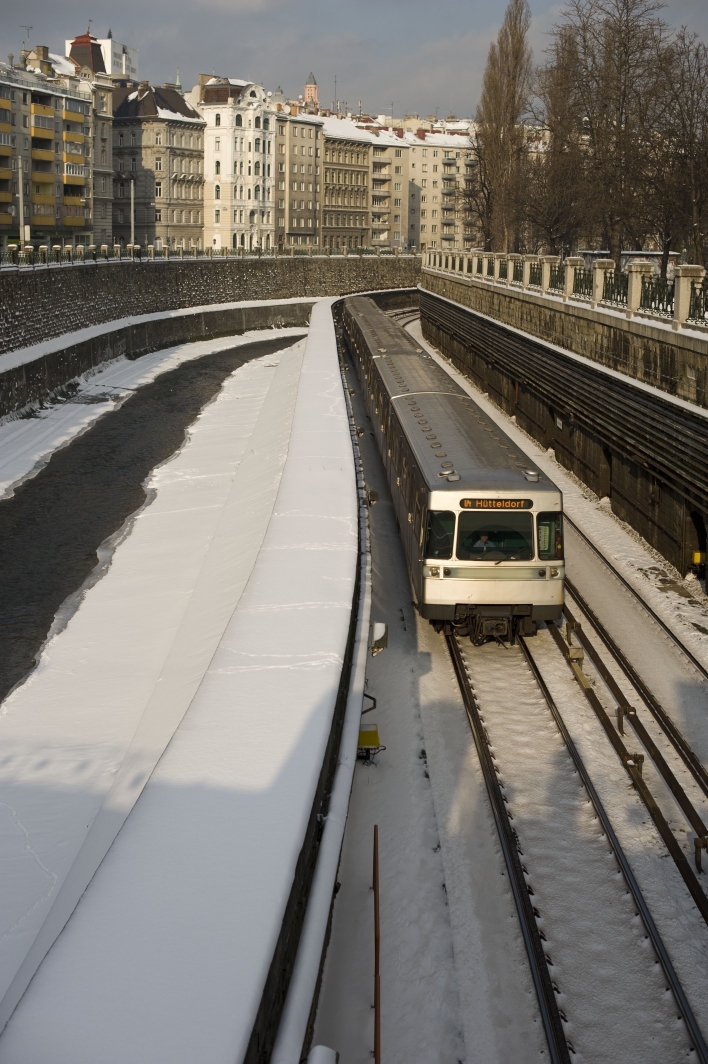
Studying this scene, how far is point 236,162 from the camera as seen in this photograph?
115000 mm

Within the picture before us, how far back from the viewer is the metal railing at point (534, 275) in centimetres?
3607

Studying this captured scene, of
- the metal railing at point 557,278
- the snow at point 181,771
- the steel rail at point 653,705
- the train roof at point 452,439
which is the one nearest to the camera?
the snow at point 181,771

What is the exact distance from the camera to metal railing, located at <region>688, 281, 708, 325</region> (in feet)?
64.6

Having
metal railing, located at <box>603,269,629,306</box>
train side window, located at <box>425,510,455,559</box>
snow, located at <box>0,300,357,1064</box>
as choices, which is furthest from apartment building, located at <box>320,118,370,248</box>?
train side window, located at <box>425,510,455,559</box>

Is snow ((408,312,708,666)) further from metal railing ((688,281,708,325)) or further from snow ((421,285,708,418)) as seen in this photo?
metal railing ((688,281,708,325))

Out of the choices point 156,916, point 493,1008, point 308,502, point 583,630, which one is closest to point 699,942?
point 493,1008

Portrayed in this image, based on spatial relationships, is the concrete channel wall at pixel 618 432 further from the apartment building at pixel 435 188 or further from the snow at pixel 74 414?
the apartment building at pixel 435 188

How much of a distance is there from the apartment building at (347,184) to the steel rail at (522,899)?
12329 cm

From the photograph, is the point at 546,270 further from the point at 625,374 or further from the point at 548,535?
the point at 548,535

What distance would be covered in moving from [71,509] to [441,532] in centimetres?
1507

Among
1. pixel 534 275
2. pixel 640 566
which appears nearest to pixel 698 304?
pixel 640 566

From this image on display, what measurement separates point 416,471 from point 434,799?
607 centimetres

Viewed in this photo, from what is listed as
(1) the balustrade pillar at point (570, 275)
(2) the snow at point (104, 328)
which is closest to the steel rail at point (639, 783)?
(1) the balustrade pillar at point (570, 275)

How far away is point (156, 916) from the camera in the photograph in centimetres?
666
